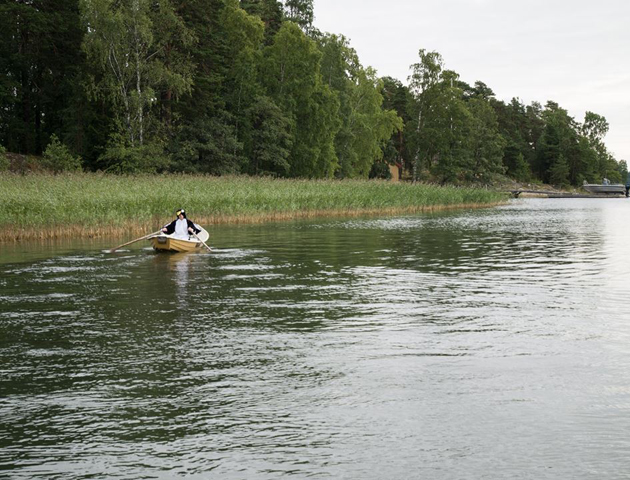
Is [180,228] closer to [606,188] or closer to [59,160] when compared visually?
[59,160]

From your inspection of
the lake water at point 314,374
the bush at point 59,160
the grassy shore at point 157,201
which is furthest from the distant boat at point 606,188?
the lake water at point 314,374

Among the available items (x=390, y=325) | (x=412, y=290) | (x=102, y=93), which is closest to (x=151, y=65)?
(x=102, y=93)

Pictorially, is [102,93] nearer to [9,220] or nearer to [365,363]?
[9,220]

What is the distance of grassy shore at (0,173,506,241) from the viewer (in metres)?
26.6

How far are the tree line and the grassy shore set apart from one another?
12602 millimetres

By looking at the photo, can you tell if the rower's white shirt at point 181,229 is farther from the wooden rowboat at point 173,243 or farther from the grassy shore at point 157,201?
the grassy shore at point 157,201

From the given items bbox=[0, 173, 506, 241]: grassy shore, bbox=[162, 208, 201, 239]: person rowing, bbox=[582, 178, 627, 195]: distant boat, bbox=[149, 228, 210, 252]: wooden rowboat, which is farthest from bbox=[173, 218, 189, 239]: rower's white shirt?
bbox=[582, 178, 627, 195]: distant boat

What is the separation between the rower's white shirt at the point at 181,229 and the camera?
22797 mm

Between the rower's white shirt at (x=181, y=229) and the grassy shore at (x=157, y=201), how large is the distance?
636 cm

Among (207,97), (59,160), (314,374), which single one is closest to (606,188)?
(207,97)

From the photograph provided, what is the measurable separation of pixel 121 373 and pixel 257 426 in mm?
2597

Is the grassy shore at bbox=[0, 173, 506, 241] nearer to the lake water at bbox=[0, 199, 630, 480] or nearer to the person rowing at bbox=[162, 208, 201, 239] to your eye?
the person rowing at bbox=[162, 208, 201, 239]

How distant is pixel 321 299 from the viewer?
14.0m

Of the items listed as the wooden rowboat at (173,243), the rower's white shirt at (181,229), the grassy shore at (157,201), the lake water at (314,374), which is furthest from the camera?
the grassy shore at (157,201)
